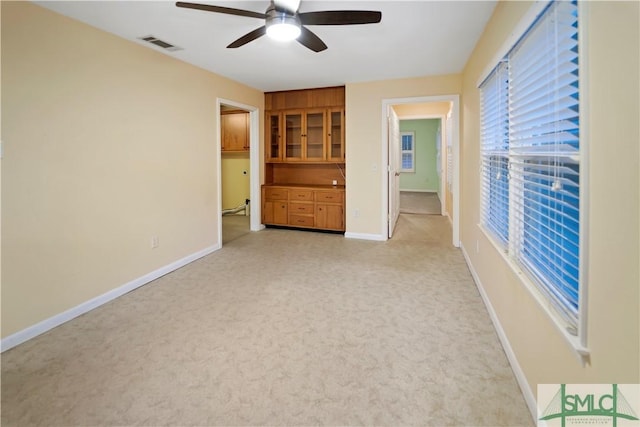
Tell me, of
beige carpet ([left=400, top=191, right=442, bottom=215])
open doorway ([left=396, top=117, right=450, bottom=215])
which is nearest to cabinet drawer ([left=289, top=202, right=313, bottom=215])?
beige carpet ([left=400, top=191, right=442, bottom=215])

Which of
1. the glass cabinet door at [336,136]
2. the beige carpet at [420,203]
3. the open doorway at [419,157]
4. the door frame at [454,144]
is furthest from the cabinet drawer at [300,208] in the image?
the open doorway at [419,157]

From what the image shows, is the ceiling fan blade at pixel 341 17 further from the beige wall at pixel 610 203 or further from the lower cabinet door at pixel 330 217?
the lower cabinet door at pixel 330 217

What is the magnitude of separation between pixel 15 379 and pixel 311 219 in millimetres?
4241

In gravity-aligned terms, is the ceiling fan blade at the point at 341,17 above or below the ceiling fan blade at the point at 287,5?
below

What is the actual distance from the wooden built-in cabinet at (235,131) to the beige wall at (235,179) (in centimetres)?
72

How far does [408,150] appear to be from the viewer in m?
12.2

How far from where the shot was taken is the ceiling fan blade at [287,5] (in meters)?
2.36

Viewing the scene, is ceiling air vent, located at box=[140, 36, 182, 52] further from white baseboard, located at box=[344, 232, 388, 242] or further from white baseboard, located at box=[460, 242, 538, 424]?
white baseboard, located at box=[460, 242, 538, 424]

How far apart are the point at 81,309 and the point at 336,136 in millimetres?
4187

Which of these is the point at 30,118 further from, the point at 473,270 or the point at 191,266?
the point at 473,270

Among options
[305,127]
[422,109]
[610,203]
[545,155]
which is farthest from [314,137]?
[610,203]

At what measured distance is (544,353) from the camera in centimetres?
153

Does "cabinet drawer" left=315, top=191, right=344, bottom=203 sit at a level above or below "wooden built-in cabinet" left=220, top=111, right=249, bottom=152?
below

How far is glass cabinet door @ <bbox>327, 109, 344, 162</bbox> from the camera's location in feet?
18.4
